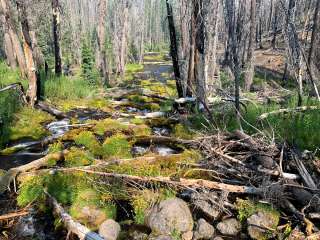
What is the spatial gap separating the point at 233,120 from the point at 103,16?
17542 mm

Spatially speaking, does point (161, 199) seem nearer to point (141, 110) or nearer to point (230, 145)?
point (230, 145)

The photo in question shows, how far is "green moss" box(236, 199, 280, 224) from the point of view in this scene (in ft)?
18.3

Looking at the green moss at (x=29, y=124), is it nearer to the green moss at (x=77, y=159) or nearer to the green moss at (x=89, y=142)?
the green moss at (x=89, y=142)

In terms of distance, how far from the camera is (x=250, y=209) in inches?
226

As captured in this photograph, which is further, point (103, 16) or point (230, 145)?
point (103, 16)

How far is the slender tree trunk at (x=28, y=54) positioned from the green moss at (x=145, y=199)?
771 cm

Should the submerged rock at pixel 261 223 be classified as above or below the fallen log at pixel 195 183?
below

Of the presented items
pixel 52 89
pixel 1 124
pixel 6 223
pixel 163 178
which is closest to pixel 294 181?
pixel 163 178

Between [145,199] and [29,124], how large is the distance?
21.1ft

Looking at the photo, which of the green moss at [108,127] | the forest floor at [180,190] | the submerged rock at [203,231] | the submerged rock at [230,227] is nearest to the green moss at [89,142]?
the forest floor at [180,190]

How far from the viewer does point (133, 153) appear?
8.37 metres

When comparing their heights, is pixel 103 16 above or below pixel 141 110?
above

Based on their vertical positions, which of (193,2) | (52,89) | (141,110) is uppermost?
(193,2)

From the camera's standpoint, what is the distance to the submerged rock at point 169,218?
18.0 ft
